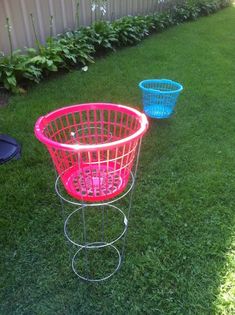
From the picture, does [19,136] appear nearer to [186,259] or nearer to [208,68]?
[186,259]

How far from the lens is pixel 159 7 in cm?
724

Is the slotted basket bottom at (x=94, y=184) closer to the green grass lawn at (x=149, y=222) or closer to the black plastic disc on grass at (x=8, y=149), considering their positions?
the green grass lawn at (x=149, y=222)

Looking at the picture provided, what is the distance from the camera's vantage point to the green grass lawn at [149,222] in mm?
1759

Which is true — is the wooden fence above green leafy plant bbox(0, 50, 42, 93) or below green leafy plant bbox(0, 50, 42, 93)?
above

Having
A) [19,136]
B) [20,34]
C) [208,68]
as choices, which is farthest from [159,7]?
[19,136]

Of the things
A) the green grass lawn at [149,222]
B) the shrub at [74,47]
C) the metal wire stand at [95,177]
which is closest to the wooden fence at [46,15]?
the shrub at [74,47]

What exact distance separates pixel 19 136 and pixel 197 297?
2.12 meters

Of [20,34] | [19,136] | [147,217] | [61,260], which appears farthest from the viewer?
[20,34]

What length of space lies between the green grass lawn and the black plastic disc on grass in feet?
0.27

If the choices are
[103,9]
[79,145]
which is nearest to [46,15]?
[103,9]

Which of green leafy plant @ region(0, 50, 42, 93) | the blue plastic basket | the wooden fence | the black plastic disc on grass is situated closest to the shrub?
green leafy plant @ region(0, 50, 42, 93)

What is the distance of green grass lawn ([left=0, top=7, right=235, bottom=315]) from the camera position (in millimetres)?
1759

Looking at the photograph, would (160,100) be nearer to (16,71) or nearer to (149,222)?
(149,222)

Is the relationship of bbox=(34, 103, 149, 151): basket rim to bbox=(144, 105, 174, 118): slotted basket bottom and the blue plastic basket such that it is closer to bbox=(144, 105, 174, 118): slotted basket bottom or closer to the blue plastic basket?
the blue plastic basket
